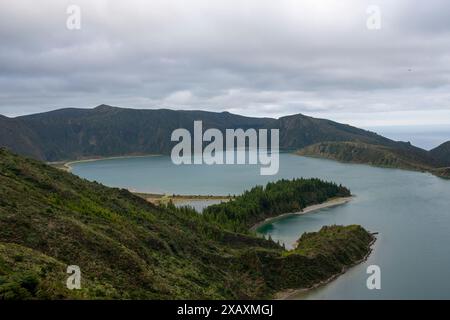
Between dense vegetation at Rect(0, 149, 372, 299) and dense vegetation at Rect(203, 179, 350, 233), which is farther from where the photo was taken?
dense vegetation at Rect(203, 179, 350, 233)

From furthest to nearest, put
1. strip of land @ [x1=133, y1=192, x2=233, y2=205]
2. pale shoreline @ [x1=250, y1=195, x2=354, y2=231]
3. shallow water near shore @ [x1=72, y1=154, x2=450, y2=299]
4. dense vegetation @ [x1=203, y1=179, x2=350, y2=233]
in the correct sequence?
strip of land @ [x1=133, y1=192, x2=233, y2=205], pale shoreline @ [x1=250, y1=195, x2=354, y2=231], dense vegetation @ [x1=203, y1=179, x2=350, y2=233], shallow water near shore @ [x1=72, y1=154, x2=450, y2=299]

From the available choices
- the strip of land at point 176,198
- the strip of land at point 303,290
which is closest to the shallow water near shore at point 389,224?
the strip of land at point 303,290

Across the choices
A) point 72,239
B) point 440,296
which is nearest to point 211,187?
point 440,296

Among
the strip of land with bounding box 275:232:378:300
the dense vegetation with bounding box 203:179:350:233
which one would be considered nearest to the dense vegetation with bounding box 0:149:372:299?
the strip of land with bounding box 275:232:378:300

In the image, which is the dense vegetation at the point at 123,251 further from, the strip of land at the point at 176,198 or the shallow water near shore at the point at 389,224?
the strip of land at the point at 176,198

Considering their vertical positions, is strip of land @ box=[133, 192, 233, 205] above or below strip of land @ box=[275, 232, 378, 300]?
above

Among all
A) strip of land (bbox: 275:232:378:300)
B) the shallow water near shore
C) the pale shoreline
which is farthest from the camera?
the pale shoreline

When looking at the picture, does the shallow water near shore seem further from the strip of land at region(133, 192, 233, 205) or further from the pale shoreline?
the strip of land at region(133, 192, 233, 205)
